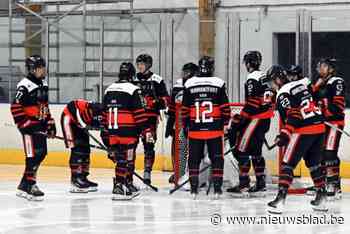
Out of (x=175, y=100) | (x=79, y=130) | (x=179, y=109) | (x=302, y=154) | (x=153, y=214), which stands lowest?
(x=153, y=214)

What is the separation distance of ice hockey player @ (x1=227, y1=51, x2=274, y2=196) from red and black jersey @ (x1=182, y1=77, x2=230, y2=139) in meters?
0.53

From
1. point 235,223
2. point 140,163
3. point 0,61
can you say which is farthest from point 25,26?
point 235,223

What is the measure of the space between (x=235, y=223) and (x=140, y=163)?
6387mm

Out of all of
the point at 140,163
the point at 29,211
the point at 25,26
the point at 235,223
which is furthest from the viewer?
the point at 25,26

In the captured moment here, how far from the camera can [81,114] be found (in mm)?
12938

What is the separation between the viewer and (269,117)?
41.6ft

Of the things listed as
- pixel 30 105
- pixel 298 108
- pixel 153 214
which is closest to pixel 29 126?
pixel 30 105

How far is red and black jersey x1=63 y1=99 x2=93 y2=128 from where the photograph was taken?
1295 centimetres

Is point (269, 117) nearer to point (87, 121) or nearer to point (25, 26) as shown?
point (87, 121)

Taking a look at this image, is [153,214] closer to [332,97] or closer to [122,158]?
[122,158]

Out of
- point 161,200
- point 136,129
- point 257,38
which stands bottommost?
point 161,200

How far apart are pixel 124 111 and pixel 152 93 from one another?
1.46 m

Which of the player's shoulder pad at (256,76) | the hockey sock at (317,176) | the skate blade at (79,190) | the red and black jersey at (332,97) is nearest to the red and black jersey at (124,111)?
the skate blade at (79,190)

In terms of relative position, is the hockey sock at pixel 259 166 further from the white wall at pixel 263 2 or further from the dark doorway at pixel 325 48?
the white wall at pixel 263 2
